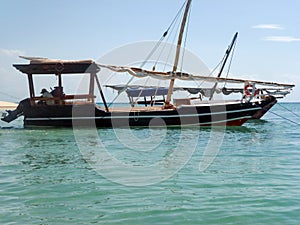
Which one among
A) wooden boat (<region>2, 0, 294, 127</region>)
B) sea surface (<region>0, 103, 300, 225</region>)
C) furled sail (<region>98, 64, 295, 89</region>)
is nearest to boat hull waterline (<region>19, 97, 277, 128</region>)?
wooden boat (<region>2, 0, 294, 127</region>)

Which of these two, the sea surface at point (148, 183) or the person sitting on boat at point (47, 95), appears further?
the person sitting on boat at point (47, 95)

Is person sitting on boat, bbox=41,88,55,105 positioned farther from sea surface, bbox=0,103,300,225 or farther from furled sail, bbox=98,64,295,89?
sea surface, bbox=0,103,300,225

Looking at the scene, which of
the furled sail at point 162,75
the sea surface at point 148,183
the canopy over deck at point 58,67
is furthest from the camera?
the furled sail at point 162,75

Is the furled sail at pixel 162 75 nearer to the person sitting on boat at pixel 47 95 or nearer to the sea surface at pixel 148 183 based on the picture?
the person sitting on boat at pixel 47 95

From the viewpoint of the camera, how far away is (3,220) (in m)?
6.27

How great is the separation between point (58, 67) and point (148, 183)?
13548 millimetres

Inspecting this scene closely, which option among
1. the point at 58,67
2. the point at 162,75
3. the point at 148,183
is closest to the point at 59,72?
the point at 58,67

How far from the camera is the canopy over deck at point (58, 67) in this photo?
2089 centimetres

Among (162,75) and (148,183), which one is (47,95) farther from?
(148,183)

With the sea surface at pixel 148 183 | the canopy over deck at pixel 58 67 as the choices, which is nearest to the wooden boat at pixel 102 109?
the canopy over deck at pixel 58 67

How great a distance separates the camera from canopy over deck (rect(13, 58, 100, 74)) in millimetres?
20891

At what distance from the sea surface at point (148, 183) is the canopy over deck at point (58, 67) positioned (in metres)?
5.86

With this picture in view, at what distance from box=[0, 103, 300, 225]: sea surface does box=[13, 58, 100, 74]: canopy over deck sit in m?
5.86

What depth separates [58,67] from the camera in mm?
20859
